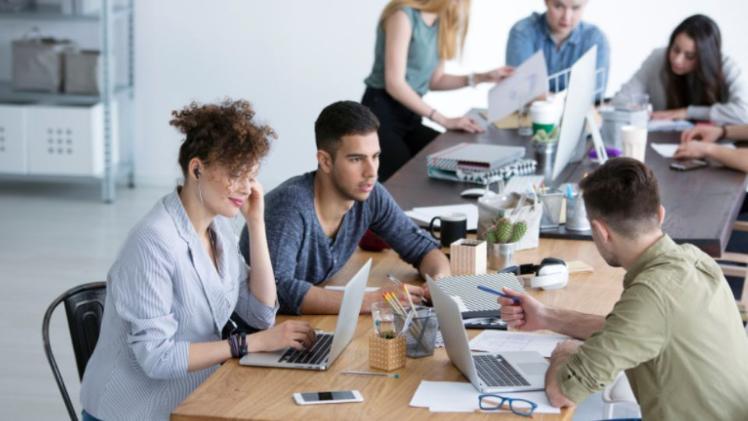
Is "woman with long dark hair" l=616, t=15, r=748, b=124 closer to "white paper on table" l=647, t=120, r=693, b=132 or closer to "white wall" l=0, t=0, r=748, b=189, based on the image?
"white paper on table" l=647, t=120, r=693, b=132

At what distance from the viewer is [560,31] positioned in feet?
16.9

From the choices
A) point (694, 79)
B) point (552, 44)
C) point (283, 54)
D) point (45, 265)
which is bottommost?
point (45, 265)

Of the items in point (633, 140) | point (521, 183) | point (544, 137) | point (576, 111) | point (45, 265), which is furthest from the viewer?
point (45, 265)

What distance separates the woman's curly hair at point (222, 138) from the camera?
2.38 m

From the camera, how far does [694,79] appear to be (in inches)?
196

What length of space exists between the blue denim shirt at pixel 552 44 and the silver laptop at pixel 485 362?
293 cm

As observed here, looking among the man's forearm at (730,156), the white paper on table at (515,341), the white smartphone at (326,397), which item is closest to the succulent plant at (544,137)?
the man's forearm at (730,156)

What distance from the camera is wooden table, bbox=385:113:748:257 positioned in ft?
11.0

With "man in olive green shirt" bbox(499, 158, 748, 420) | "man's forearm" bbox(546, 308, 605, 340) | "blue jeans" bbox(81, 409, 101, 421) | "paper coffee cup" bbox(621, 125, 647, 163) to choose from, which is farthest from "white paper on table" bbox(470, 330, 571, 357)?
"paper coffee cup" bbox(621, 125, 647, 163)

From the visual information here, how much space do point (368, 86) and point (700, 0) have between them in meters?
2.16

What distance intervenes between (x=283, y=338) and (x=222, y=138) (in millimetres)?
433

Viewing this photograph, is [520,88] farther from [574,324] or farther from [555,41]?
[574,324]

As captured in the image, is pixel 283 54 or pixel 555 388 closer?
pixel 555 388

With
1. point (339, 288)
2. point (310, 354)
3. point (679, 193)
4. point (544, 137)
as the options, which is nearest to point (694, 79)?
point (544, 137)
